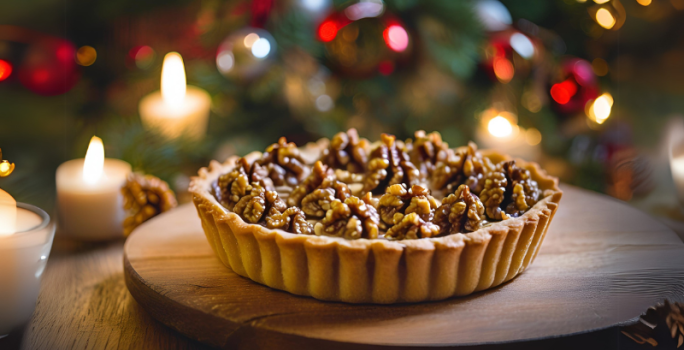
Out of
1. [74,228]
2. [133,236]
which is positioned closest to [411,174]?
[133,236]

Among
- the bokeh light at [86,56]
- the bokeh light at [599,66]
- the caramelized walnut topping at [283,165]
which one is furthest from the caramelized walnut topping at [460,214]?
the bokeh light at [86,56]

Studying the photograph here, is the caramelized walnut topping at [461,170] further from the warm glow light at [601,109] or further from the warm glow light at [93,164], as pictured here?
the warm glow light at [601,109]

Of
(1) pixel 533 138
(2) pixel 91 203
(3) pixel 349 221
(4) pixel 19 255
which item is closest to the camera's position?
(4) pixel 19 255

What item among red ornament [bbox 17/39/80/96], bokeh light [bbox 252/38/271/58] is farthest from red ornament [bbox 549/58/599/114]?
red ornament [bbox 17/39/80/96]

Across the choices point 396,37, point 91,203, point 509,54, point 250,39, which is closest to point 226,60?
point 250,39

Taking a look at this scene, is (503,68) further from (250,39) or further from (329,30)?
(250,39)

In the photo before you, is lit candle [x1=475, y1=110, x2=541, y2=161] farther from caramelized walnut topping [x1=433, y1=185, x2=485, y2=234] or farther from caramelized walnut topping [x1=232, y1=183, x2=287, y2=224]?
caramelized walnut topping [x1=232, y1=183, x2=287, y2=224]

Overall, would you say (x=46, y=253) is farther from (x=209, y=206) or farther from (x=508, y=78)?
(x=508, y=78)
